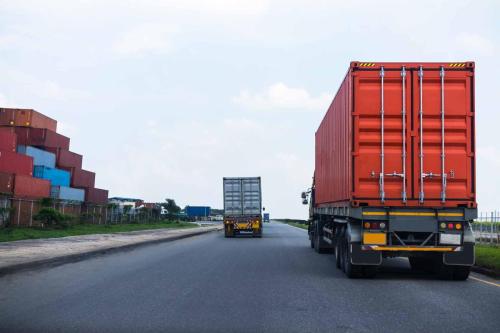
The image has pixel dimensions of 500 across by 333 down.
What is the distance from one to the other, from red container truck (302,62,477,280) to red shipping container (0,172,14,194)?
125 feet

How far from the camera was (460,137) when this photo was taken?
1155 cm

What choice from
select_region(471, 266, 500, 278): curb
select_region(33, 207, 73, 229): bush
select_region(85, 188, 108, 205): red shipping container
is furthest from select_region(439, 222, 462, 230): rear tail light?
select_region(85, 188, 108, 205): red shipping container

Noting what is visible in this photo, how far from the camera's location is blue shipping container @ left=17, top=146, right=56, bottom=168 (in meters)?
57.8

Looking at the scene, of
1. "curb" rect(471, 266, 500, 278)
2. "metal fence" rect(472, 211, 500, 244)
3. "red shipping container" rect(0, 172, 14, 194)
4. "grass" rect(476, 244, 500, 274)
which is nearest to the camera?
"curb" rect(471, 266, 500, 278)

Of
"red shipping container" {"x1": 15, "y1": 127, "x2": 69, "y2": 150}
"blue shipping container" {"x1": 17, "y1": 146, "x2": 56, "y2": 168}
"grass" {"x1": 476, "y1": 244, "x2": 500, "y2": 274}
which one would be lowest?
"grass" {"x1": 476, "y1": 244, "x2": 500, "y2": 274}

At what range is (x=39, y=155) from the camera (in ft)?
199

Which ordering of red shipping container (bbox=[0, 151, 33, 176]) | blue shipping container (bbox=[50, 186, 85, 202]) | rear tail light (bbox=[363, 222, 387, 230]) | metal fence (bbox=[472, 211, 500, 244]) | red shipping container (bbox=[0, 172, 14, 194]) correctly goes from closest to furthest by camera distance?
rear tail light (bbox=[363, 222, 387, 230]), metal fence (bbox=[472, 211, 500, 244]), red shipping container (bbox=[0, 172, 14, 194]), red shipping container (bbox=[0, 151, 33, 176]), blue shipping container (bbox=[50, 186, 85, 202])

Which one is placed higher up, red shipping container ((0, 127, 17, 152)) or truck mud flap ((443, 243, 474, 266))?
red shipping container ((0, 127, 17, 152))

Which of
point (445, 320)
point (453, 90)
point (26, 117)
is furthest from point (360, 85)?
point (26, 117)

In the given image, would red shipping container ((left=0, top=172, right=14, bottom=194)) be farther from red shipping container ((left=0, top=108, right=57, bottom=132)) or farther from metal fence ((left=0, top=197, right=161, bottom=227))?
red shipping container ((left=0, top=108, right=57, bottom=132))

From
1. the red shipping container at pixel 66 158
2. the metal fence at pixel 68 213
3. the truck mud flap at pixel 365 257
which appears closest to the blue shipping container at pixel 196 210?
the metal fence at pixel 68 213

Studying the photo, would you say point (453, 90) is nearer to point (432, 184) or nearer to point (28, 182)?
point (432, 184)

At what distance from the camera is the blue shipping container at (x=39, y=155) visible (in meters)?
57.8

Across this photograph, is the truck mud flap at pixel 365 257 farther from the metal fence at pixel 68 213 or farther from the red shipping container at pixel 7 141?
the red shipping container at pixel 7 141
